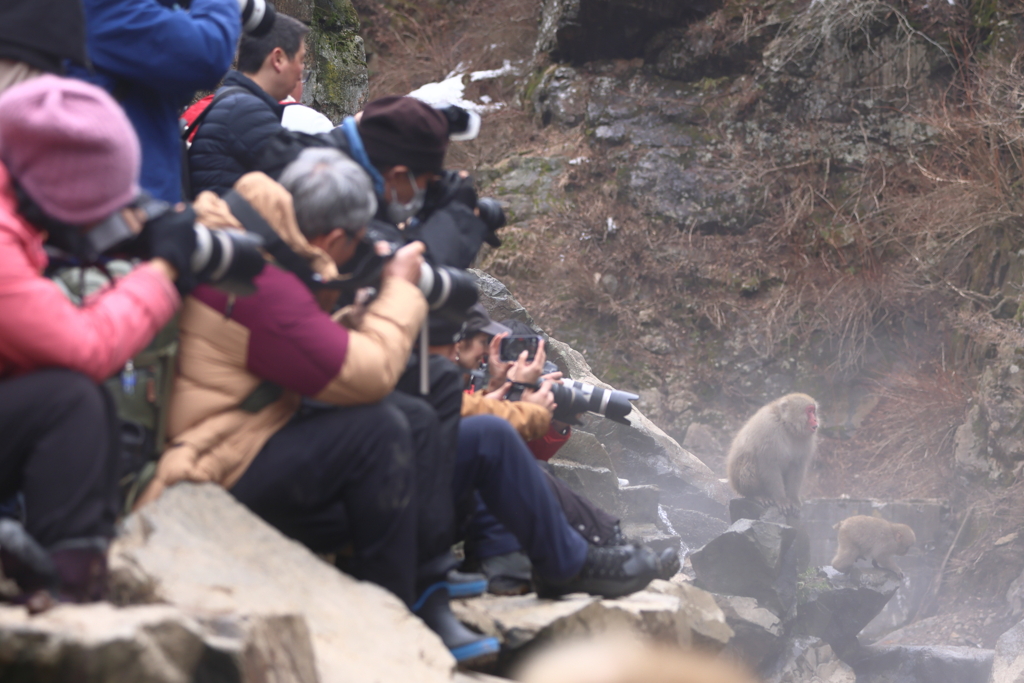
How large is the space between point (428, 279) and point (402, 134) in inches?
20.3

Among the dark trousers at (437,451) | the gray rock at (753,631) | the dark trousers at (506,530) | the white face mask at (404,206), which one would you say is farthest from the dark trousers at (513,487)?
the gray rock at (753,631)

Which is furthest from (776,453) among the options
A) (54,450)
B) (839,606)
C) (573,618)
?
(54,450)

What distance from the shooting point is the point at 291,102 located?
328 cm

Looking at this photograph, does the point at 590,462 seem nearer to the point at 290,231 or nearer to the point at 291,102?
the point at 291,102

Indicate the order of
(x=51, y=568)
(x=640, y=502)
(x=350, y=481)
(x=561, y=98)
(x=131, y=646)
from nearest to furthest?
1. (x=131, y=646)
2. (x=51, y=568)
3. (x=350, y=481)
4. (x=640, y=502)
5. (x=561, y=98)

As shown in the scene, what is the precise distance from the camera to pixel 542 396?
9.68ft

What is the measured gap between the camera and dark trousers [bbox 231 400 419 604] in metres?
1.92

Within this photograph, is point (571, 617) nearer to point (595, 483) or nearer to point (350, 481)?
point (350, 481)

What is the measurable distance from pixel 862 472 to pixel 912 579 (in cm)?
149

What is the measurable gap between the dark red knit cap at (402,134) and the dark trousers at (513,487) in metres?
0.76

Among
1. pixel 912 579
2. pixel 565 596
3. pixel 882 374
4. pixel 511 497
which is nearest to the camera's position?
pixel 511 497

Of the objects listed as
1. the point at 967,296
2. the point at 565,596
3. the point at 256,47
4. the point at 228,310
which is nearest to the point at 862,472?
the point at 967,296

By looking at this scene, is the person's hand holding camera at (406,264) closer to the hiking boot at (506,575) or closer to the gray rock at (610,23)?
the hiking boot at (506,575)

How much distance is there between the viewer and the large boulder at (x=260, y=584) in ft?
5.09
